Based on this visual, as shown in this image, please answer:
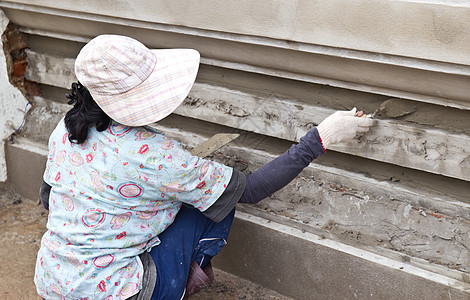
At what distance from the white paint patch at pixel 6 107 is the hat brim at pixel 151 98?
1848 mm

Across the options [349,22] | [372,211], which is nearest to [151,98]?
[349,22]

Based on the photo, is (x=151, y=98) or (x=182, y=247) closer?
(x=151, y=98)

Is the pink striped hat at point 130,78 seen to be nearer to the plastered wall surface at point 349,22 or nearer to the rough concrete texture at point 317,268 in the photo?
the plastered wall surface at point 349,22

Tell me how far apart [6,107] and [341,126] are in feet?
7.84

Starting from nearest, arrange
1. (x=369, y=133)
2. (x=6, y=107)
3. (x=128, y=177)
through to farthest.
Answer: (x=128, y=177)
(x=369, y=133)
(x=6, y=107)

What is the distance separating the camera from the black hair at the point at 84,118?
2.01m

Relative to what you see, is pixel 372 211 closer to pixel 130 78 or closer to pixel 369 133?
pixel 369 133

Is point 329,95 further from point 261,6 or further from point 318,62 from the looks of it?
point 261,6

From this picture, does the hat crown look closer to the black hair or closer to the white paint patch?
the black hair

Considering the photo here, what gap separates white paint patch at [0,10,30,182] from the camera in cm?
346

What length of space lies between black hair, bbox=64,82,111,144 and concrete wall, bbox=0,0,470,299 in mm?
791

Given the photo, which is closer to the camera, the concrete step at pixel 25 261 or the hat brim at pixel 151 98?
the hat brim at pixel 151 98

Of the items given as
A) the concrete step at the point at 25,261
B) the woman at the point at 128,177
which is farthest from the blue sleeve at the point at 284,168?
the concrete step at the point at 25,261

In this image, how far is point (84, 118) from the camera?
6.61 feet
